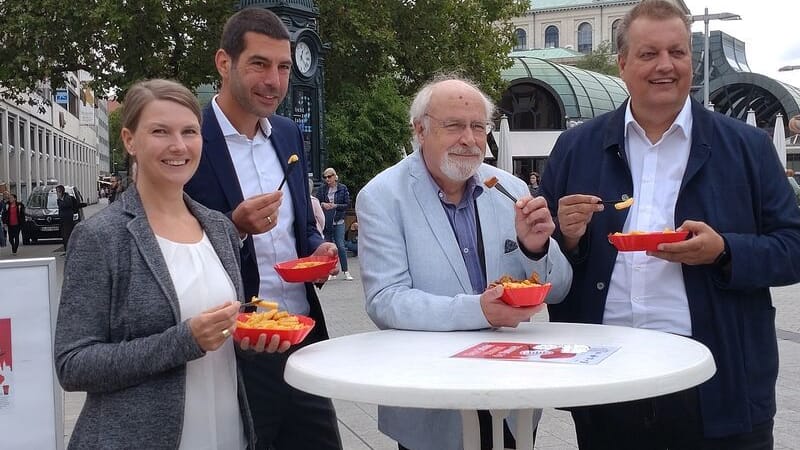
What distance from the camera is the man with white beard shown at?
8.64ft

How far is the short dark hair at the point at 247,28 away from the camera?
2.83m

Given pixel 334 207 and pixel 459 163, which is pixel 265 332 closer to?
pixel 459 163

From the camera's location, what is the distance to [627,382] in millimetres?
1856

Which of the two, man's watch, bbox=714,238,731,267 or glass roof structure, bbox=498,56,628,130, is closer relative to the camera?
man's watch, bbox=714,238,731,267

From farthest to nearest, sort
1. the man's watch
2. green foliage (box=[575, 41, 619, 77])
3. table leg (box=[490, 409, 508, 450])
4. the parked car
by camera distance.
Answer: green foliage (box=[575, 41, 619, 77]) < the parked car < the man's watch < table leg (box=[490, 409, 508, 450])

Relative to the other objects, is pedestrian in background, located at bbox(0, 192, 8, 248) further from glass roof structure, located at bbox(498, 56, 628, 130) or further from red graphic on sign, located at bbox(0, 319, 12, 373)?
glass roof structure, located at bbox(498, 56, 628, 130)

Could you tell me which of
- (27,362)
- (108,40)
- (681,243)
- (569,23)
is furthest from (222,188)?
(569,23)

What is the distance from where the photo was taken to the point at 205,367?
227cm

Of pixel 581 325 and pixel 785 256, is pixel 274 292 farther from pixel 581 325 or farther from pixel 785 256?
pixel 785 256

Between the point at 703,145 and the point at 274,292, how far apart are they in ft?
5.10

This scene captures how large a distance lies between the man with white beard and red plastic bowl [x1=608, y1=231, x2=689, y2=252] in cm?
23

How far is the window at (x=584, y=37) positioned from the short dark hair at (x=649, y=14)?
110 meters

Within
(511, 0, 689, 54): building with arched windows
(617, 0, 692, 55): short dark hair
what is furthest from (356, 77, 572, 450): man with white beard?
(511, 0, 689, 54): building with arched windows

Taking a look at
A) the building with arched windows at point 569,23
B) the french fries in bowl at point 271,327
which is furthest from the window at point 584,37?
the french fries in bowl at point 271,327
